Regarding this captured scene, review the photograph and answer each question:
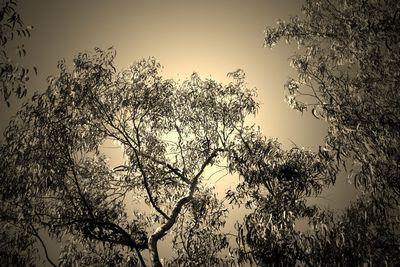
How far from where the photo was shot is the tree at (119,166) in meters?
6.42

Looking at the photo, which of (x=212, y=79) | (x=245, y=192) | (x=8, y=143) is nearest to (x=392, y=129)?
(x=245, y=192)

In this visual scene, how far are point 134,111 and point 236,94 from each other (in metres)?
2.89

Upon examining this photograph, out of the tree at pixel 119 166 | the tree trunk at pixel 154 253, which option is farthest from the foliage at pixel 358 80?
the tree trunk at pixel 154 253

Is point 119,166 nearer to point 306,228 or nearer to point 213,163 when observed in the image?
point 213,163

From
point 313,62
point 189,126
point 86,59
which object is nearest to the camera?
point 86,59

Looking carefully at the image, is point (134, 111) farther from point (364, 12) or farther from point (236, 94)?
point (364, 12)

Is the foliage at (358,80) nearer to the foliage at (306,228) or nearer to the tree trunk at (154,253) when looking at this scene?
the foliage at (306,228)

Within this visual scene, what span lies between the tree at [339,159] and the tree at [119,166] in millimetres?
1401

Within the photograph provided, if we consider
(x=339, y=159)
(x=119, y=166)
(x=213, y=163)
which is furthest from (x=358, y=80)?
(x=119, y=166)

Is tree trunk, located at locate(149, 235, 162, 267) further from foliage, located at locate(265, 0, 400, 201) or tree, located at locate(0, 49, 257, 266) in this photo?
foliage, located at locate(265, 0, 400, 201)

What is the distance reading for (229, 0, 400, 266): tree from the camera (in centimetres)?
467

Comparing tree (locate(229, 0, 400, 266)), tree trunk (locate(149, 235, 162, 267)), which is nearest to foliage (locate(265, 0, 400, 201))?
tree (locate(229, 0, 400, 266))

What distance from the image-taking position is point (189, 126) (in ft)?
29.3

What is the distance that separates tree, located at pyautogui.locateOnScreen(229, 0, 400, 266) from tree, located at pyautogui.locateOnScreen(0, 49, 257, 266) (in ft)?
4.60
